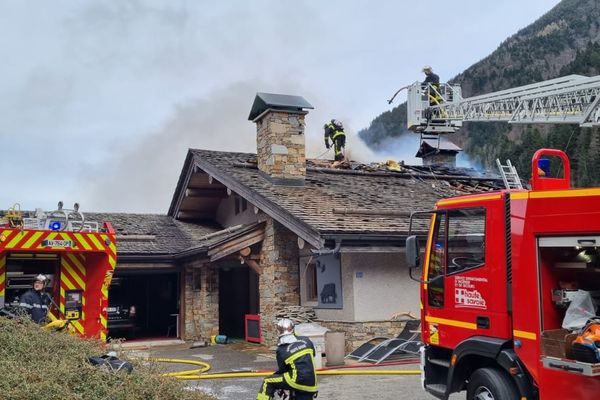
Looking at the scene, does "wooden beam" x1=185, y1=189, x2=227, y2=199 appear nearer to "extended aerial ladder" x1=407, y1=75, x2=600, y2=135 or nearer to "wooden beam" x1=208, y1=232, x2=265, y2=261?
"wooden beam" x1=208, y1=232, x2=265, y2=261

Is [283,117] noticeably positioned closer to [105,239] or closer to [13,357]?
[105,239]

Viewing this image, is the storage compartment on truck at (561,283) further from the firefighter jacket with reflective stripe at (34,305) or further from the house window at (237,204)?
the house window at (237,204)

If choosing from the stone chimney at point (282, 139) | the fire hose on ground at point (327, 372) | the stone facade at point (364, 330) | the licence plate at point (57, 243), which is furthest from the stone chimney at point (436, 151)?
the licence plate at point (57, 243)

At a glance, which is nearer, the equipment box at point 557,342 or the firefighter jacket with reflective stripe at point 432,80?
the equipment box at point 557,342

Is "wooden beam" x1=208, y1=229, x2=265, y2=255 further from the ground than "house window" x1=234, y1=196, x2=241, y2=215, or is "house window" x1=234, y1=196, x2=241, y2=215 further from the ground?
"house window" x1=234, y1=196, x2=241, y2=215

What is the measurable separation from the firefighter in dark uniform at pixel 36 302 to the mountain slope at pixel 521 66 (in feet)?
145

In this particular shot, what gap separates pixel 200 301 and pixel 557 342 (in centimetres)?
1218

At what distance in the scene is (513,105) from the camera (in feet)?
50.2

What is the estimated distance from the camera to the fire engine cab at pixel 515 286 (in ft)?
16.0

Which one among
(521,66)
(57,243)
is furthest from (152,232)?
(521,66)

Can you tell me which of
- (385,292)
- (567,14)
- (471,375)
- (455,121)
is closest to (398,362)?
(385,292)

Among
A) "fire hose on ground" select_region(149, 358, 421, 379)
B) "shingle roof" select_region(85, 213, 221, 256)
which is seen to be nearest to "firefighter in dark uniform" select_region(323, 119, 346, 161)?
"shingle roof" select_region(85, 213, 221, 256)

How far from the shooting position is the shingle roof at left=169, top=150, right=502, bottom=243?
469 inches

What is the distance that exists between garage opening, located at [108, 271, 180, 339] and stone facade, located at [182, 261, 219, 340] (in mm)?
1153
